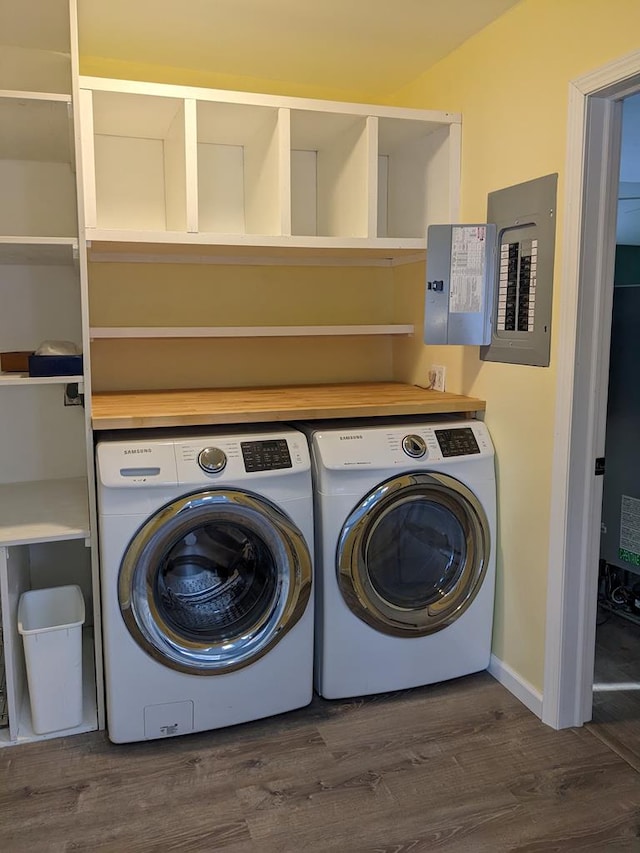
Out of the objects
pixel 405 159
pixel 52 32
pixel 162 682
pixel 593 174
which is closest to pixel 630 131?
pixel 405 159

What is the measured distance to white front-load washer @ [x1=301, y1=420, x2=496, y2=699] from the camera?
7.95 feet

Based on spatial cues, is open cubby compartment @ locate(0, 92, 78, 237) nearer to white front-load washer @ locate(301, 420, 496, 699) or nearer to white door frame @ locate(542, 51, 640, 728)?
white front-load washer @ locate(301, 420, 496, 699)

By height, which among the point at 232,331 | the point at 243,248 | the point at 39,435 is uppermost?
the point at 243,248

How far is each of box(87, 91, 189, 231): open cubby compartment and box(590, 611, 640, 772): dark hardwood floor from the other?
2.24 meters

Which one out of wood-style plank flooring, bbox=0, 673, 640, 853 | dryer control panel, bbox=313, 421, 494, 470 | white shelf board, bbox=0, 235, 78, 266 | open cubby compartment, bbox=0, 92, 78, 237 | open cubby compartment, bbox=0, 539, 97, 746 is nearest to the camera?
wood-style plank flooring, bbox=0, 673, 640, 853

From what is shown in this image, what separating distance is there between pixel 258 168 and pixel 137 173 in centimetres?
49

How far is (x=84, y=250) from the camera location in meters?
2.21

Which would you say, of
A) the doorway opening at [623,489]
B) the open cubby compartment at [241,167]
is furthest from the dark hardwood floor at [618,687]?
the open cubby compartment at [241,167]

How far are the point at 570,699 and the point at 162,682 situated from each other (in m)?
1.31

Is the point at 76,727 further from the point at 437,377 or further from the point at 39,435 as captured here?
the point at 437,377

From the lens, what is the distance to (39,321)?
282 cm

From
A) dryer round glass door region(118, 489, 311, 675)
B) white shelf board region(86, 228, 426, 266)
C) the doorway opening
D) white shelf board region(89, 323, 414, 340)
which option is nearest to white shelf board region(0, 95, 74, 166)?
white shelf board region(86, 228, 426, 266)

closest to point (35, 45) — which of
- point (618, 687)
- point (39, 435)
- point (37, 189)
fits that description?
point (37, 189)

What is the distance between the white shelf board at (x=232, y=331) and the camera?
269 centimetres
